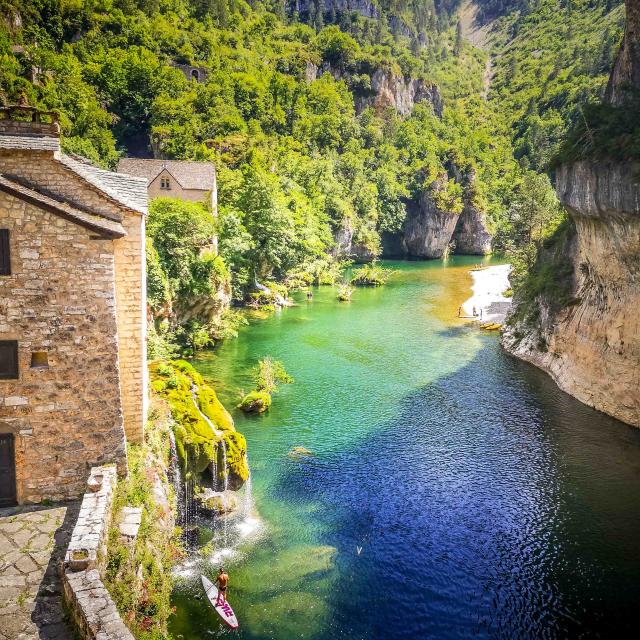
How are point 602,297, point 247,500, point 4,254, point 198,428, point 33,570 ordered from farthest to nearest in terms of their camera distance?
point 602,297
point 247,500
point 198,428
point 4,254
point 33,570

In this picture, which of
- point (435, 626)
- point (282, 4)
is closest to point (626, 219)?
point (435, 626)

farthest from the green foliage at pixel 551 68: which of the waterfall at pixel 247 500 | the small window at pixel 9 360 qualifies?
the small window at pixel 9 360

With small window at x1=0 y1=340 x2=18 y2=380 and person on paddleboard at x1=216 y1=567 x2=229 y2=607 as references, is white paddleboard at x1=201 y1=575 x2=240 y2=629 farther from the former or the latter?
small window at x1=0 y1=340 x2=18 y2=380

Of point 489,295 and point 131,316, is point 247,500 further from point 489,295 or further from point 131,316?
point 489,295

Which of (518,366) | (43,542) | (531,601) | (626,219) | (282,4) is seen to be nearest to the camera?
(43,542)

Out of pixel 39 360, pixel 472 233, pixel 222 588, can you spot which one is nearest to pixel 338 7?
pixel 472 233

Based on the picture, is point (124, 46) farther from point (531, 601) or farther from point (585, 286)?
point (531, 601)

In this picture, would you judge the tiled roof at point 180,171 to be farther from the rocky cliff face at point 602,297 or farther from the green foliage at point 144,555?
the green foliage at point 144,555
